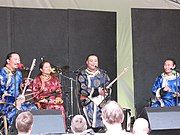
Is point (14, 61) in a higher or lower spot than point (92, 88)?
higher

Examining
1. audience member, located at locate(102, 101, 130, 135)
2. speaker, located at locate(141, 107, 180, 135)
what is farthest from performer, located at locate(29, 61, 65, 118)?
audience member, located at locate(102, 101, 130, 135)

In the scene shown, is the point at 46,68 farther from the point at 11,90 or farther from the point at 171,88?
the point at 171,88

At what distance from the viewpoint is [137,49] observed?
7.47 m

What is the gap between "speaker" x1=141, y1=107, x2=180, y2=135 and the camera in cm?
496

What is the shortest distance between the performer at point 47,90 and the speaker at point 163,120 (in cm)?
157

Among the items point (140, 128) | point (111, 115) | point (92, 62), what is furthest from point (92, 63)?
point (111, 115)

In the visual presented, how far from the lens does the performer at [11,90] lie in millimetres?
5922

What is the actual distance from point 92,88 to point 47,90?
67cm

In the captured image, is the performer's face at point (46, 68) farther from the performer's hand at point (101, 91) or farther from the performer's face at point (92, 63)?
the performer's hand at point (101, 91)

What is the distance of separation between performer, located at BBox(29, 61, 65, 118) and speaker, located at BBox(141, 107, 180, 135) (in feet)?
5.16

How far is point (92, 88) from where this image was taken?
659cm

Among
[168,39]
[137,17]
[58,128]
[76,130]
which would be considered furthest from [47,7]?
[76,130]

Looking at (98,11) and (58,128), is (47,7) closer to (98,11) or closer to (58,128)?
(98,11)

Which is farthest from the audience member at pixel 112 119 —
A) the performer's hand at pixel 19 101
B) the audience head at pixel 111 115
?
the performer's hand at pixel 19 101
